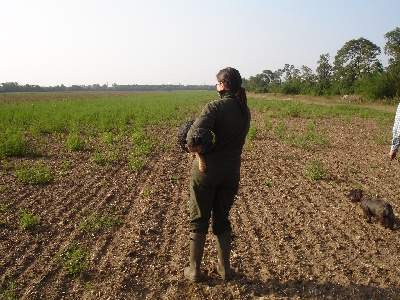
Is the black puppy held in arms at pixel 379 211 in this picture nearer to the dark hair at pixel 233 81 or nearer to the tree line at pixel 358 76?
the dark hair at pixel 233 81

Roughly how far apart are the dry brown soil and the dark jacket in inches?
47.6

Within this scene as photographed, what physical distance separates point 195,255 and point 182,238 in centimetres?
109

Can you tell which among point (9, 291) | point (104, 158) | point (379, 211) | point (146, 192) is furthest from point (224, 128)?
point (104, 158)

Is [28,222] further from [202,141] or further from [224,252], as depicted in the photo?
[202,141]

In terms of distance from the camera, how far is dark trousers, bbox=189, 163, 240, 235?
3.21m

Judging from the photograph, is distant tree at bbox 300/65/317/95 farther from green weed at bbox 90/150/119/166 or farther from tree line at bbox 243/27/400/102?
green weed at bbox 90/150/119/166

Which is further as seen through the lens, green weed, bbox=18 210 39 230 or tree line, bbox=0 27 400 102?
tree line, bbox=0 27 400 102

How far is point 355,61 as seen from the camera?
56.6 metres

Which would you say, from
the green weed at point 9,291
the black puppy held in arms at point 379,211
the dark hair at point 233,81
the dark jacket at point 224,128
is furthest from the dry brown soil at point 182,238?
the dark hair at point 233,81

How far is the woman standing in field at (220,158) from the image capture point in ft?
10.3

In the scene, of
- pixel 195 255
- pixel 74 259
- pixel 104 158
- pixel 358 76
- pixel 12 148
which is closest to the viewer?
pixel 195 255

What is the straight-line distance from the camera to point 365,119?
19.3 meters

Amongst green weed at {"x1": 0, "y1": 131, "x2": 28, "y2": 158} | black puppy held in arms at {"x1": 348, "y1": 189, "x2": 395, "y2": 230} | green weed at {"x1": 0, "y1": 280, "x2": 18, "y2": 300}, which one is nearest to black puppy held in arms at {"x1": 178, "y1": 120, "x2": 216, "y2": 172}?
green weed at {"x1": 0, "y1": 280, "x2": 18, "y2": 300}

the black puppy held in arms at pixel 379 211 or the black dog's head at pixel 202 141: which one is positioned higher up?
the black dog's head at pixel 202 141
